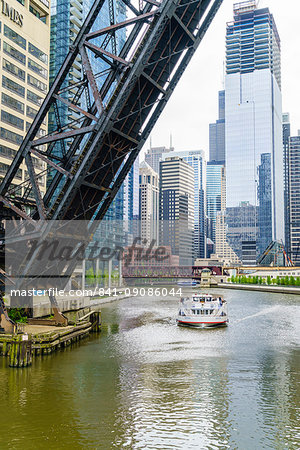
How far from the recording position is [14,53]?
53.9 m

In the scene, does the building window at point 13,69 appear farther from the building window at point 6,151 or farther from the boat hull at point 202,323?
the boat hull at point 202,323

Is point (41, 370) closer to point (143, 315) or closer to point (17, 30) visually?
point (143, 315)

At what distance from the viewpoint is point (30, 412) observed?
16125 mm

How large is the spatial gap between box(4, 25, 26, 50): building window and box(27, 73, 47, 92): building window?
361cm

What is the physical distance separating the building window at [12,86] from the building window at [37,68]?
3.74 m

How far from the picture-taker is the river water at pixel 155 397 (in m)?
14.1

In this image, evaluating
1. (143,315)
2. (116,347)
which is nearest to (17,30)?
(143,315)

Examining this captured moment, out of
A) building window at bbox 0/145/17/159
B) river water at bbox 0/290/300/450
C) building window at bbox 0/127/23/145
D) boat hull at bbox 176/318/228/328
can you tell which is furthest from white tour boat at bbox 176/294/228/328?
building window at bbox 0/127/23/145

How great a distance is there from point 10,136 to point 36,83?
31.5 ft

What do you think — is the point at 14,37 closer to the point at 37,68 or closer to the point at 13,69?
the point at 13,69

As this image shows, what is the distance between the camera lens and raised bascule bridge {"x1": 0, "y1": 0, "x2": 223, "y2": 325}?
2120 centimetres

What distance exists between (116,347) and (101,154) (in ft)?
41.8

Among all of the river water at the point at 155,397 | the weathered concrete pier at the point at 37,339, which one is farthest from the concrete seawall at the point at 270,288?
the weathered concrete pier at the point at 37,339

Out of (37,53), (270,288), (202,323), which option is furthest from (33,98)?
(270,288)
